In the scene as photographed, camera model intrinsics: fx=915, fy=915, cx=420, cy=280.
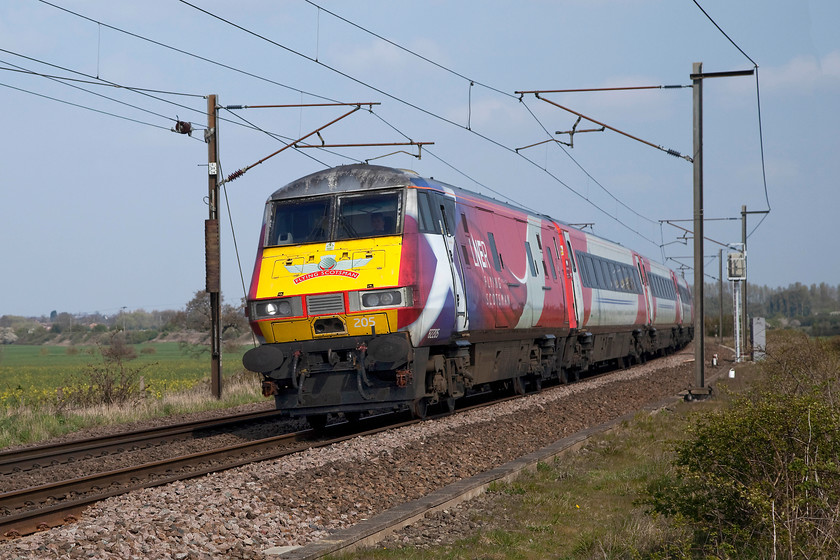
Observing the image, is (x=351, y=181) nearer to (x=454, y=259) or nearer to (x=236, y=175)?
(x=454, y=259)

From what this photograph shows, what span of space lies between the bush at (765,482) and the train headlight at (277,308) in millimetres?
7162

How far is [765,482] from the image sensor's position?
5.86 meters

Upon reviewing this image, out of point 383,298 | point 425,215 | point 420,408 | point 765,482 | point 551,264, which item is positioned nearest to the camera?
point 765,482

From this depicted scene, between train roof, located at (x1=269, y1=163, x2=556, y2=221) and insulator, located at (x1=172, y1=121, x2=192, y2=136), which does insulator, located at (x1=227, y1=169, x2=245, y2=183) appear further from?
train roof, located at (x1=269, y1=163, x2=556, y2=221)

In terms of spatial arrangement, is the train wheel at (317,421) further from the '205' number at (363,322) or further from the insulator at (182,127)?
the insulator at (182,127)

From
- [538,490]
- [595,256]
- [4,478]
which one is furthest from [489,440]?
[595,256]

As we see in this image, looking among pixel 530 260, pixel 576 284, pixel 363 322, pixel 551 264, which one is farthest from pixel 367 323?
pixel 576 284

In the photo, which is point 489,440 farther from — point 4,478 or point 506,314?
point 4,478

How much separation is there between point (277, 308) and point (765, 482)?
8462 mm

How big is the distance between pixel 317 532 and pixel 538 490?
2.70 m

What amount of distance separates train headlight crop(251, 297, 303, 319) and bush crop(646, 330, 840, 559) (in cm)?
716

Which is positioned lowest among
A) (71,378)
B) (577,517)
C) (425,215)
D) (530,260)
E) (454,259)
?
(577,517)

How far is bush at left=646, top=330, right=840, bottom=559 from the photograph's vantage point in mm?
5469

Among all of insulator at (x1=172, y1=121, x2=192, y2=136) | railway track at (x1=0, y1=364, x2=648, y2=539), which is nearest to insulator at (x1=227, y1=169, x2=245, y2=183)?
insulator at (x1=172, y1=121, x2=192, y2=136)
